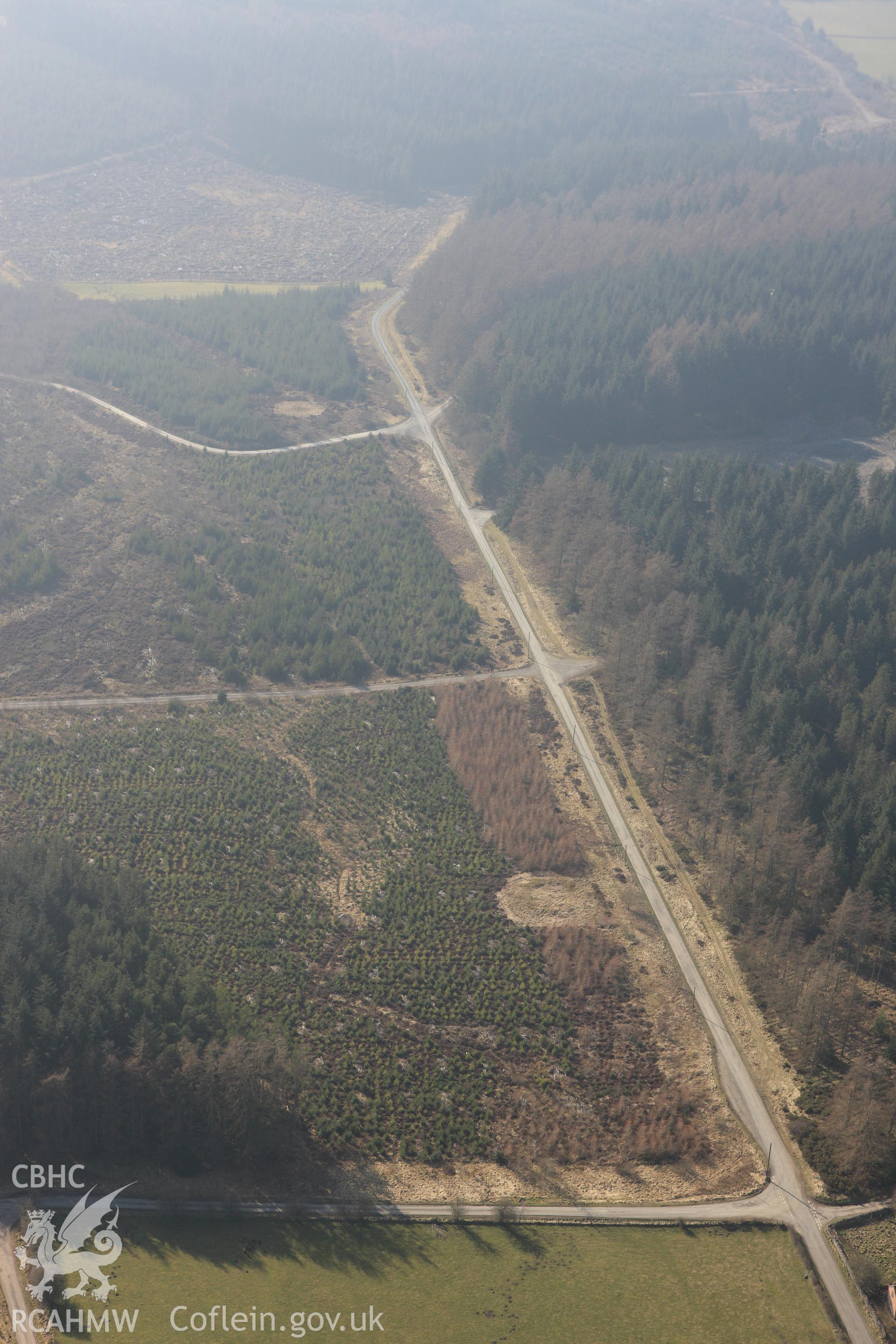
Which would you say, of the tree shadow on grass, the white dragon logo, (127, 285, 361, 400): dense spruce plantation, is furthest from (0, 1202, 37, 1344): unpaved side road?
(127, 285, 361, 400): dense spruce plantation

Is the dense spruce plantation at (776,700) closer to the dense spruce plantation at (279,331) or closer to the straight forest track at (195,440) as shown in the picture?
the straight forest track at (195,440)

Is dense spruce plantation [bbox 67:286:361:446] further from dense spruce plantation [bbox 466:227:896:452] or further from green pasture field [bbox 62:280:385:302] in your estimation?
dense spruce plantation [bbox 466:227:896:452]

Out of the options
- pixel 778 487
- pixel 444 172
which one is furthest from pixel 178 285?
pixel 778 487

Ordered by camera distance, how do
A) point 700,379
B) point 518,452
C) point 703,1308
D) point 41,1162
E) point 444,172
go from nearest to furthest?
point 703,1308, point 41,1162, point 518,452, point 700,379, point 444,172

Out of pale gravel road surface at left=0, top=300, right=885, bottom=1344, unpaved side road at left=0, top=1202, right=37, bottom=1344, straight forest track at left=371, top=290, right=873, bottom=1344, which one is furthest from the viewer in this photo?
straight forest track at left=371, top=290, right=873, bottom=1344

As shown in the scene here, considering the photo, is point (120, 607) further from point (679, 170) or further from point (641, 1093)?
point (679, 170)

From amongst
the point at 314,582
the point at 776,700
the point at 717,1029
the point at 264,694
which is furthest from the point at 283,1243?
the point at 314,582

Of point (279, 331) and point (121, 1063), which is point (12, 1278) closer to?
point (121, 1063)
